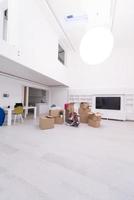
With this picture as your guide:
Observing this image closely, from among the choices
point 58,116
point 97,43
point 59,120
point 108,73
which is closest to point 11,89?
point 58,116

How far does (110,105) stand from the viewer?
6141 millimetres

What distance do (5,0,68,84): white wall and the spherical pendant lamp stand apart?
1.61 metres

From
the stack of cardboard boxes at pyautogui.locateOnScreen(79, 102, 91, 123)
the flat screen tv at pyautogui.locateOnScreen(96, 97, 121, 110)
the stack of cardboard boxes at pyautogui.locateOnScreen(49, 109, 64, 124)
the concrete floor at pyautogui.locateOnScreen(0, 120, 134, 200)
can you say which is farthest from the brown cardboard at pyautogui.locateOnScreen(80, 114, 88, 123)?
the concrete floor at pyautogui.locateOnScreen(0, 120, 134, 200)

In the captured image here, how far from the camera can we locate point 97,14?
13.0 ft

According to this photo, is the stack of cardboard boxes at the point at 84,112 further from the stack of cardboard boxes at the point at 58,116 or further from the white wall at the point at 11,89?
the white wall at the point at 11,89

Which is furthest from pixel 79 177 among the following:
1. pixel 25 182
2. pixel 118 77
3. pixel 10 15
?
pixel 118 77

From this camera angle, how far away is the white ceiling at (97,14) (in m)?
3.58

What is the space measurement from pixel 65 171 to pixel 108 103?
5.20 meters

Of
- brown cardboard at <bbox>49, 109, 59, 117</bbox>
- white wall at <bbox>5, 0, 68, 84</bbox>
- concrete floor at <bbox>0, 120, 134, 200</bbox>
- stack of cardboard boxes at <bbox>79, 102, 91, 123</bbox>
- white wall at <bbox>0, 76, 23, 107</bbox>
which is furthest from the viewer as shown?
white wall at <bbox>0, 76, 23, 107</bbox>

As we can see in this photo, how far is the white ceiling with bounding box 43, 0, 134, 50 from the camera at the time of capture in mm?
3578

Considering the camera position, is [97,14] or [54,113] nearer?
[97,14]

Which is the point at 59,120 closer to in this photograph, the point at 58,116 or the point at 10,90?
the point at 58,116

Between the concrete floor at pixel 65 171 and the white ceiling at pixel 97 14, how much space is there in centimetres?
398

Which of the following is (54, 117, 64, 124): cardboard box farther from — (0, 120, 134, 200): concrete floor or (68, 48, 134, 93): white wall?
(68, 48, 134, 93): white wall
